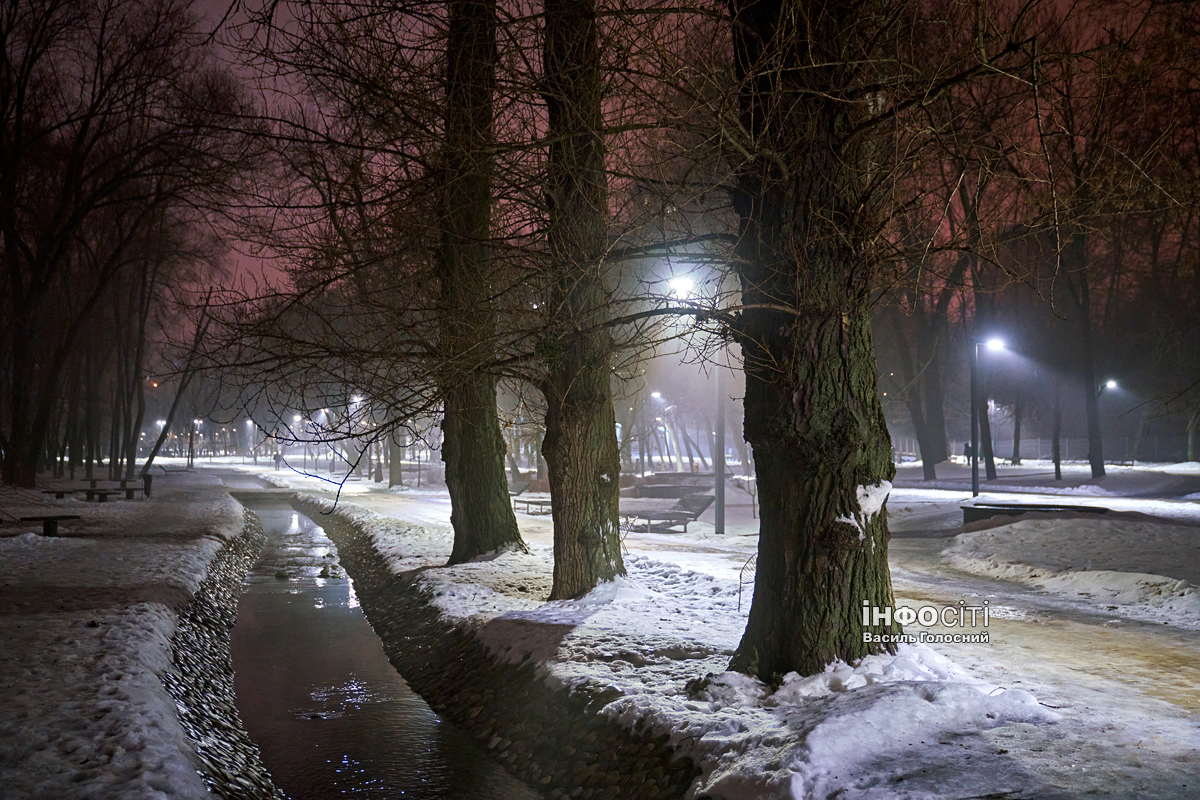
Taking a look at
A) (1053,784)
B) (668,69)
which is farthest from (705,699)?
(668,69)

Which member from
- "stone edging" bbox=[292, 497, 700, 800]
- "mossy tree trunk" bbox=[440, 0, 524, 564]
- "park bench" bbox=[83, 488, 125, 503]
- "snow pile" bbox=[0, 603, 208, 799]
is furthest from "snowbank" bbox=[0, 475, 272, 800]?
"park bench" bbox=[83, 488, 125, 503]

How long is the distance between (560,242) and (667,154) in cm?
120

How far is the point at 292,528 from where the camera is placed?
27000 mm

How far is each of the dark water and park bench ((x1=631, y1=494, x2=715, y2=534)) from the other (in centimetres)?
778

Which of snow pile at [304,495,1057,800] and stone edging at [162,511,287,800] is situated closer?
snow pile at [304,495,1057,800]

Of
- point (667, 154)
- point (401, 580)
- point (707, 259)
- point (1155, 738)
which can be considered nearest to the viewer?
point (1155, 738)

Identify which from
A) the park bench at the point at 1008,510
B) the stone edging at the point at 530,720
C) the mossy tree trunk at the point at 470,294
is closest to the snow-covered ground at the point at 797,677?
the stone edging at the point at 530,720

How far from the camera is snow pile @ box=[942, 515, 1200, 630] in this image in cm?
1055

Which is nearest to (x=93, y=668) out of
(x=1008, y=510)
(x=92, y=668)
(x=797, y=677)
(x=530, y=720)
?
(x=92, y=668)

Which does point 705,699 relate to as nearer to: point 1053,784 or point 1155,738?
point 1053,784

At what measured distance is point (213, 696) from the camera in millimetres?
8461

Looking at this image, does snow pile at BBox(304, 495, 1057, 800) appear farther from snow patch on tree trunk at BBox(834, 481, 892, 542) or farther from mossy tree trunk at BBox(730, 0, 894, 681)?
snow patch on tree trunk at BBox(834, 481, 892, 542)

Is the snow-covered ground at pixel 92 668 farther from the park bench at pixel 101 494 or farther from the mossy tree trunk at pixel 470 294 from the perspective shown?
the park bench at pixel 101 494

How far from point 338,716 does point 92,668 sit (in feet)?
7.67
